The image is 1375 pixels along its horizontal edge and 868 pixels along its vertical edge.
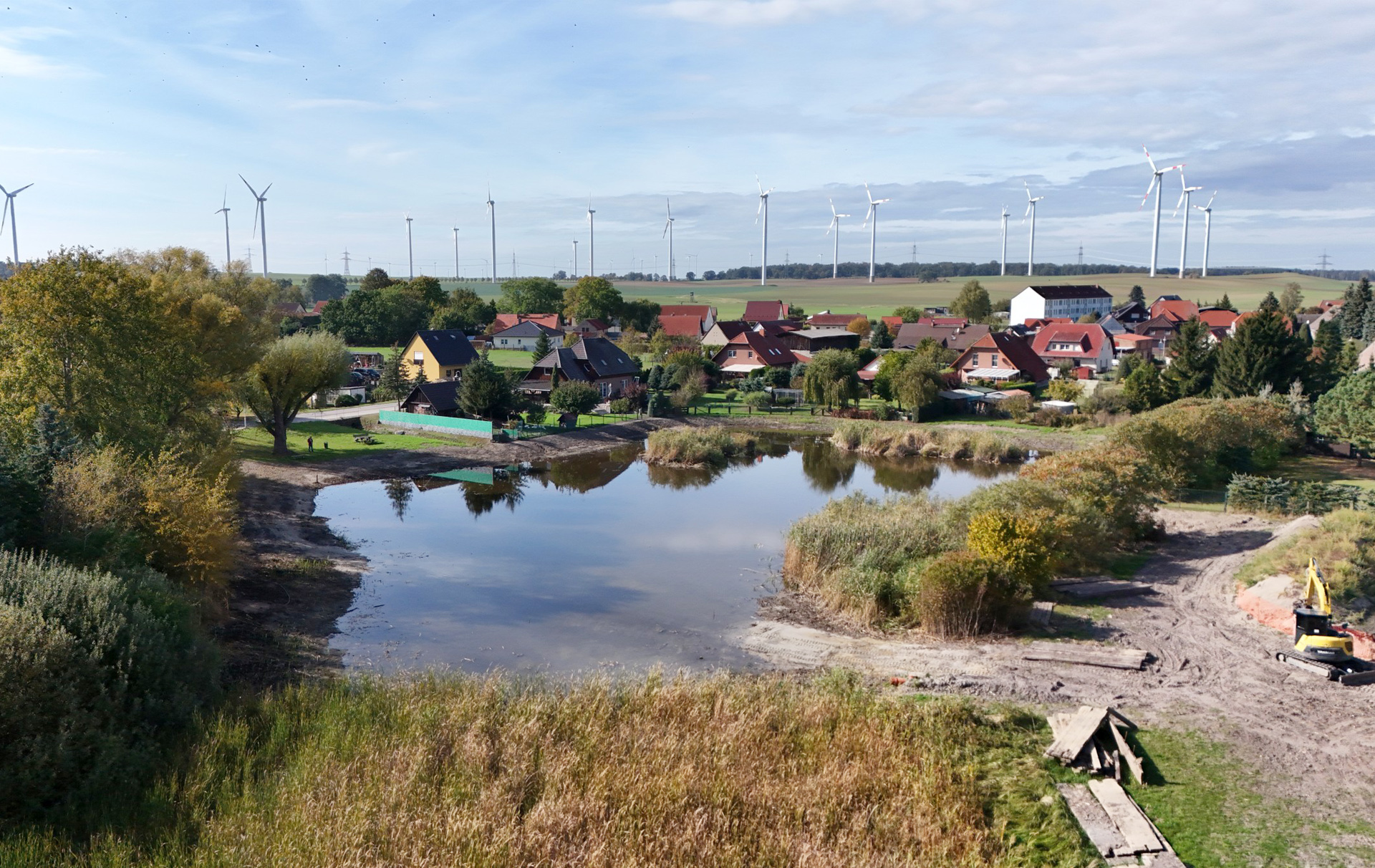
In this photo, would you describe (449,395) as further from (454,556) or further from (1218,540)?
(1218,540)

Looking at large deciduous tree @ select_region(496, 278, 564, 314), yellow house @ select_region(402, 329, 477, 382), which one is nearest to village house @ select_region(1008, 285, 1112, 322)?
large deciduous tree @ select_region(496, 278, 564, 314)

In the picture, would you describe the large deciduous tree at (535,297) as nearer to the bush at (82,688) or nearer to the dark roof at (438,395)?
the dark roof at (438,395)

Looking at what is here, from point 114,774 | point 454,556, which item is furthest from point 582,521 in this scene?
point 114,774

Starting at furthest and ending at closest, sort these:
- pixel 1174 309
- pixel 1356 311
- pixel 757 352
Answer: pixel 1174 309 → pixel 1356 311 → pixel 757 352

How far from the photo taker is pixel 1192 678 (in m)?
13.9

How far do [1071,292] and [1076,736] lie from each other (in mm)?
104379

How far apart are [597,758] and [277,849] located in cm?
338

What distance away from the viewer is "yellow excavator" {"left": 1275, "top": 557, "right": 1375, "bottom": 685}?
13.6 m

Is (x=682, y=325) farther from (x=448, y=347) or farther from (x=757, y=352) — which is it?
(x=448, y=347)

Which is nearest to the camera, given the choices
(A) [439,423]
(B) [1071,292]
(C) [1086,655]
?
(C) [1086,655]

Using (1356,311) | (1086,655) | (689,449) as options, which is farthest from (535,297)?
(1086,655)

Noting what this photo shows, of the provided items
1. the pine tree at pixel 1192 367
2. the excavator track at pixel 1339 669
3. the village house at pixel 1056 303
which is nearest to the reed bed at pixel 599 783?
the excavator track at pixel 1339 669

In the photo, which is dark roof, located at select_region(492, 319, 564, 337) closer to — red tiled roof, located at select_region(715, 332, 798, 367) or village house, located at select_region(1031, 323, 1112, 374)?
red tiled roof, located at select_region(715, 332, 798, 367)

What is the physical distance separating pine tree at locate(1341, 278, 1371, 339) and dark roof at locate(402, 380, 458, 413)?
224 feet
